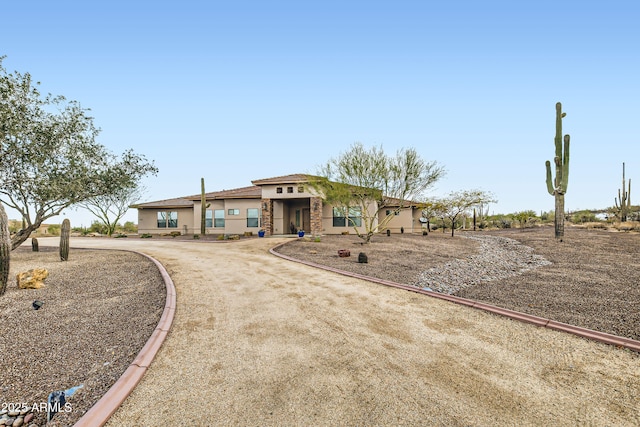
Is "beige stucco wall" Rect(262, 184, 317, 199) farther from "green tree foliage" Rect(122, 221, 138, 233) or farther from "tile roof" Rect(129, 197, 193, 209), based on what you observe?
"green tree foliage" Rect(122, 221, 138, 233)

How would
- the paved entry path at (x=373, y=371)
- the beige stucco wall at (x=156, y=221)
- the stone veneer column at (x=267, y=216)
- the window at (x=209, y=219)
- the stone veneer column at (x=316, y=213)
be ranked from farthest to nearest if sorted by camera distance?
the beige stucco wall at (x=156, y=221)
the window at (x=209, y=219)
the stone veneer column at (x=267, y=216)
the stone veneer column at (x=316, y=213)
the paved entry path at (x=373, y=371)

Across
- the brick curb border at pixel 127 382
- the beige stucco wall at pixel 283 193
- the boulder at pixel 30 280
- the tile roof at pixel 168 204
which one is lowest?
the brick curb border at pixel 127 382

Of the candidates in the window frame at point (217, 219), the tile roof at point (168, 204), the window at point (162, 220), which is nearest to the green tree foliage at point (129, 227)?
the tile roof at point (168, 204)

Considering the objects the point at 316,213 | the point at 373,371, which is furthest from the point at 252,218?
the point at 373,371

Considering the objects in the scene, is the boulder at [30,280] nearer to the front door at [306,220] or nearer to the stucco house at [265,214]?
the stucco house at [265,214]

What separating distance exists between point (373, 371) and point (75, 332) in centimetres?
572

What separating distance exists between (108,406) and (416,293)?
6877 mm

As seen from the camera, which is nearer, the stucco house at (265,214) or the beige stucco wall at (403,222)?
the stucco house at (265,214)

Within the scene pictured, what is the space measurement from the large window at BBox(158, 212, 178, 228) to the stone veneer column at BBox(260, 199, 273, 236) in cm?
1169

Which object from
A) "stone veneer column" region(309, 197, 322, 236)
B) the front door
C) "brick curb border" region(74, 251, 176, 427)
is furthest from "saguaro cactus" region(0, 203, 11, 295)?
the front door

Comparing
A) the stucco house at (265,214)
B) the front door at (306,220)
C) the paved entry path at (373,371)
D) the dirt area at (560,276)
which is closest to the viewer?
the paved entry path at (373,371)

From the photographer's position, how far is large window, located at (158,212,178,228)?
28.2 m

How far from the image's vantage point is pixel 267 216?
2322 cm

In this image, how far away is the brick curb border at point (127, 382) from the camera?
279cm
